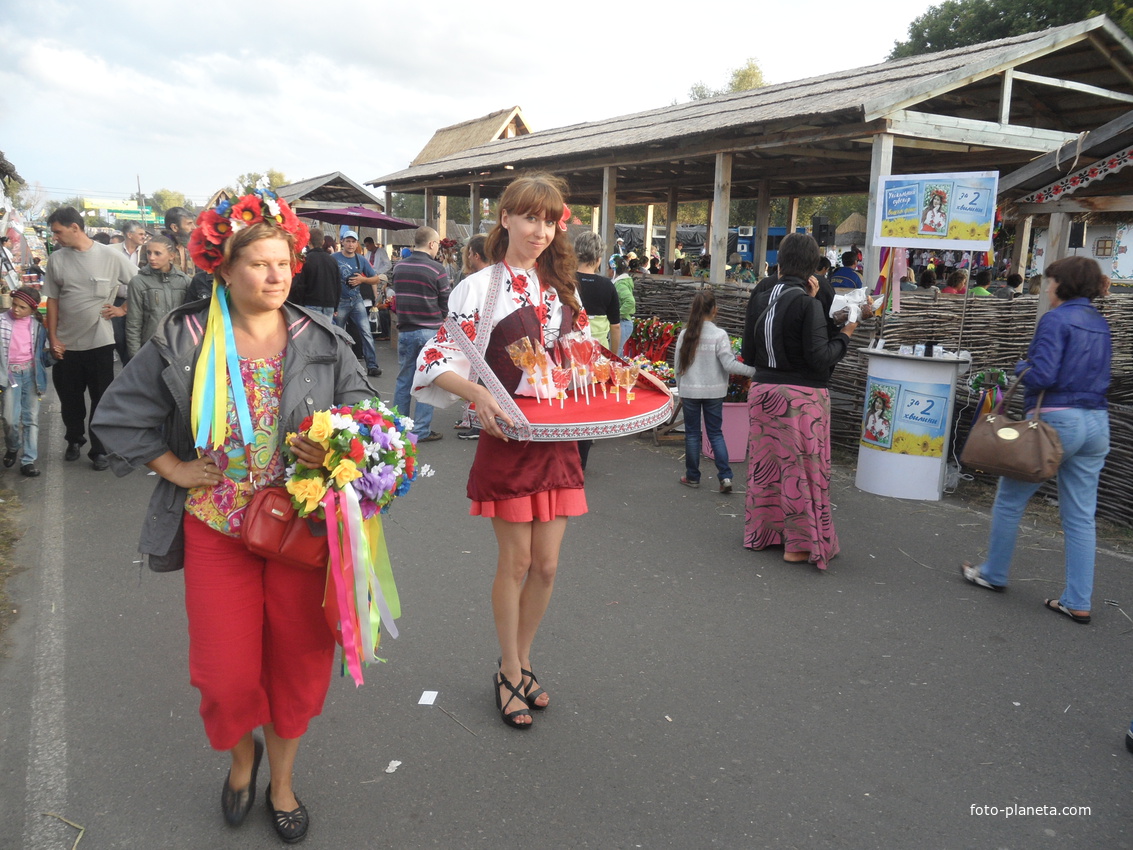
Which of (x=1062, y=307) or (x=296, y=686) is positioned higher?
(x=1062, y=307)

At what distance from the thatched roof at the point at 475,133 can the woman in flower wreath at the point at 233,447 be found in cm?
3048

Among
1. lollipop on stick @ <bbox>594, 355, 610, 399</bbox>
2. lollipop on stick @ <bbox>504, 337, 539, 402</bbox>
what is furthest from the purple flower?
lollipop on stick @ <bbox>594, 355, 610, 399</bbox>

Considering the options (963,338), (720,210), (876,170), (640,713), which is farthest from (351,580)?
(720,210)

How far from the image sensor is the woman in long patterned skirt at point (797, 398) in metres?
4.98

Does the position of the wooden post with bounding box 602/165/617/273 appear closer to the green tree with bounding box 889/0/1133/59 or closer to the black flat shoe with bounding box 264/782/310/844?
the black flat shoe with bounding box 264/782/310/844

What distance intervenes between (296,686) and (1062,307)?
414cm

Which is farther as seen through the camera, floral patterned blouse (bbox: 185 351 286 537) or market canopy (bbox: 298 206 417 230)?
market canopy (bbox: 298 206 417 230)

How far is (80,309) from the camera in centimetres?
671

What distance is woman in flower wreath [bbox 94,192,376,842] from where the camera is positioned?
2.38 m

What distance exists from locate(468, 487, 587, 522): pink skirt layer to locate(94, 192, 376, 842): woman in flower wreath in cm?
75

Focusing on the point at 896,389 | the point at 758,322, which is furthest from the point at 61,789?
the point at 896,389

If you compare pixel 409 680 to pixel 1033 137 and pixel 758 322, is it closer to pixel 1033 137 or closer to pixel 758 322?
pixel 758 322

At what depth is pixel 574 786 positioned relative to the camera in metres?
2.88

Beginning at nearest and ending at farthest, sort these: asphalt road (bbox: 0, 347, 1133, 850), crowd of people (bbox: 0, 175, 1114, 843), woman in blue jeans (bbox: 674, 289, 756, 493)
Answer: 1. crowd of people (bbox: 0, 175, 1114, 843)
2. asphalt road (bbox: 0, 347, 1133, 850)
3. woman in blue jeans (bbox: 674, 289, 756, 493)
